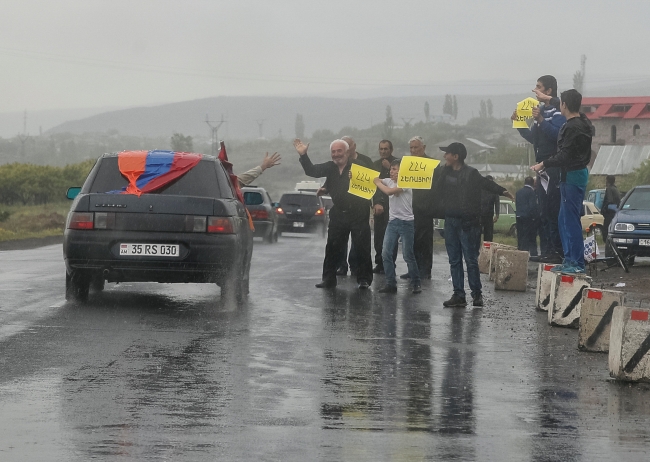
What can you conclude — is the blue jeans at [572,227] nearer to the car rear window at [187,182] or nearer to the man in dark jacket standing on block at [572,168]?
the man in dark jacket standing on block at [572,168]

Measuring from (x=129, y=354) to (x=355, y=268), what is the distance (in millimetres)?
8124

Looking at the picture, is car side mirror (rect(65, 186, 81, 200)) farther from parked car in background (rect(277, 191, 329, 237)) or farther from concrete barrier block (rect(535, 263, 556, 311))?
parked car in background (rect(277, 191, 329, 237))

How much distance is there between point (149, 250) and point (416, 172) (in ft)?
14.1

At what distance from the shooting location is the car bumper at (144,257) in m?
12.6

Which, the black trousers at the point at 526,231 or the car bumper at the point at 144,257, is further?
the black trousers at the point at 526,231

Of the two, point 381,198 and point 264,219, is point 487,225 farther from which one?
point 264,219

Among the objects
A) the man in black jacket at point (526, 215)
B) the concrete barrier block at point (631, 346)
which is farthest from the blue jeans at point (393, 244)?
the man in black jacket at point (526, 215)

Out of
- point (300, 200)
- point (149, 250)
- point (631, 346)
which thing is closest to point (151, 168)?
point (149, 250)

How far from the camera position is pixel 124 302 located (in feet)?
44.7

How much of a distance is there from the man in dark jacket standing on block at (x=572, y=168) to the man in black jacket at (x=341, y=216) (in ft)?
11.3

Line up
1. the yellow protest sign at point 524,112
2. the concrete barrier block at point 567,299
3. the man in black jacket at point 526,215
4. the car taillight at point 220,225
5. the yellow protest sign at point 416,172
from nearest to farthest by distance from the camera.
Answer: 1. the concrete barrier block at point 567,299
2. the car taillight at point 220,225
3. the yellow protest sign at point 524,112
4. the yellow protest sign at point 416,172
5. the man in black jacket at point 526,215

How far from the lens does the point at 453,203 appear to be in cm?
1445

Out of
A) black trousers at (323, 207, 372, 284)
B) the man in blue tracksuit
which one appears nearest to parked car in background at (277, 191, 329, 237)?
black trousers at (323, 207, 372, 284)

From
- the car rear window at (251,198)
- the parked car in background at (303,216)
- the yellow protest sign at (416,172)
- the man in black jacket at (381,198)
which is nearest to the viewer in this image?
the car rear window at (251,198)
